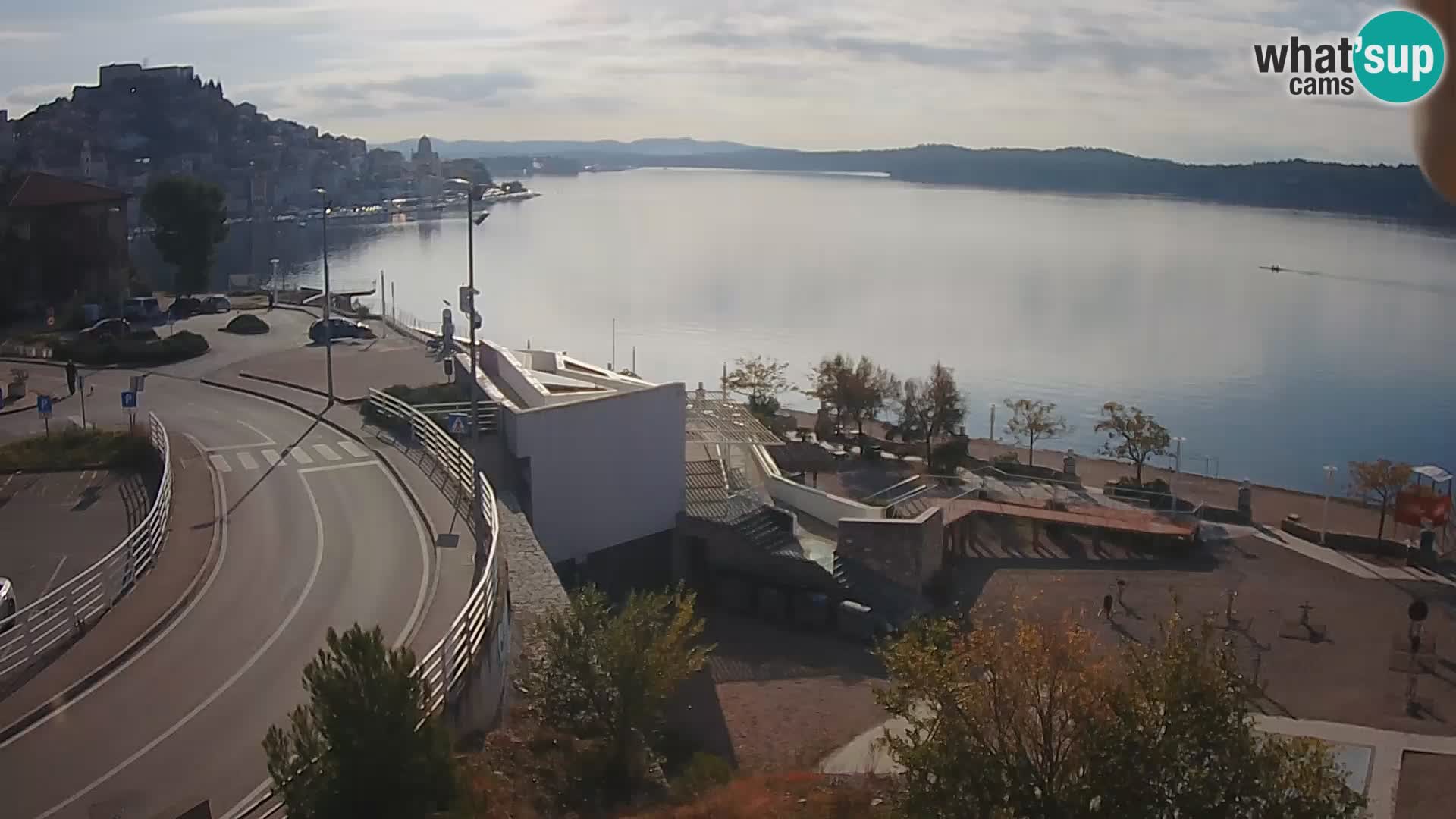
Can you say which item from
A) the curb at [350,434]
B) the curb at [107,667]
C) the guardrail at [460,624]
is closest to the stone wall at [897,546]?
the guardrail at [460,624]

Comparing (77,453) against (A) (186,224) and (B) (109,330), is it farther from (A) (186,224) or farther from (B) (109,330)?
(A) (186,224)

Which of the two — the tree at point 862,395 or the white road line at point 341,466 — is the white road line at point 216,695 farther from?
the tree at point 862,395

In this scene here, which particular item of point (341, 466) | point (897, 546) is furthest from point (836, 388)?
point (341, 466)

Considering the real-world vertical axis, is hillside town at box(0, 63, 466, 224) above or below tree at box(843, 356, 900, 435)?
above

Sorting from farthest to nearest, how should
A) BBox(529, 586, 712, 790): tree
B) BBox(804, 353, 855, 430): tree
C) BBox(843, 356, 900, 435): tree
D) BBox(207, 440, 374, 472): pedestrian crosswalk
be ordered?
BBox(804, 353, 855, 430): tree, BBox(843, 356, 900, 435): tree, BBox(207, 440, 374, 472): pedestrian crosswalk, BBox(529, 586, 712, 790): tree

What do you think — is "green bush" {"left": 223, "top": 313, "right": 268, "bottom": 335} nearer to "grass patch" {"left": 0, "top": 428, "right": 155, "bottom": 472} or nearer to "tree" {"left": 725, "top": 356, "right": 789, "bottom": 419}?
"tree" {"left": 725, "top": 356, "right": 789, "bottom": 419}

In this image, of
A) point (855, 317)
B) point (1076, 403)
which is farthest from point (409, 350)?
point (855, 317)

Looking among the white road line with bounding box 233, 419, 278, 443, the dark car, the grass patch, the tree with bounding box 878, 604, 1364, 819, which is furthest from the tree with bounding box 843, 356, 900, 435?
the tree with bounding box 878, 604, 1364, 819
